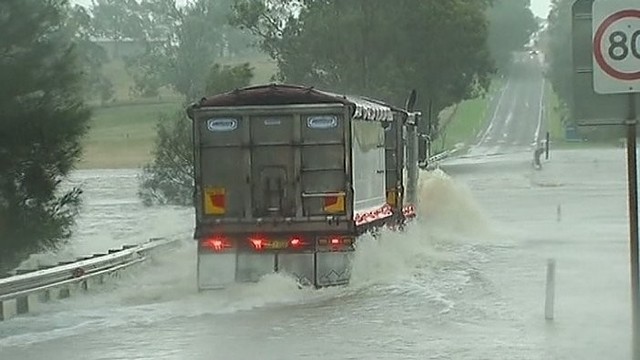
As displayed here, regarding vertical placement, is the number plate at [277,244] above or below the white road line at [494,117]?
below

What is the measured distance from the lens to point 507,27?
75.4 meters

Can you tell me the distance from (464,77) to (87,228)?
32.2m

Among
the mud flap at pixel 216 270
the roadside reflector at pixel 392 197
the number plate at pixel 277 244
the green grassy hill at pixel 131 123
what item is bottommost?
the mud flap at pixel 216 270

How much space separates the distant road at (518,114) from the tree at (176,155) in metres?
36.0

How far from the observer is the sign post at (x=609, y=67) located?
9.55 meters

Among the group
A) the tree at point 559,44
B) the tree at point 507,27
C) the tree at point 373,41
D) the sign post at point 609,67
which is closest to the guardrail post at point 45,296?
the sign post at point 609,67

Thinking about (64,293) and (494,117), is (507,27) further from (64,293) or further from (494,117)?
(64,293)

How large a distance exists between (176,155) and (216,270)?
2477cm

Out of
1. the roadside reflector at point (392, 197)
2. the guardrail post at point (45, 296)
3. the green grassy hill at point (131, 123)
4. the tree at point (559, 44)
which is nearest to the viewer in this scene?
the guardrail post at point (45, 296)

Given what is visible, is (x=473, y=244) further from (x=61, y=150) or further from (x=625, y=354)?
(x=625, y=354)

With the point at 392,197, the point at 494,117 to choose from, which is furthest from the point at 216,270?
the point at 494,117

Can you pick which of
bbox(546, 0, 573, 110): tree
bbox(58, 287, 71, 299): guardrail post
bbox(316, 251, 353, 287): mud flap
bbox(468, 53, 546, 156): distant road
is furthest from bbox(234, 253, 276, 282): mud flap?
bbox(468, 53, 546, 156): distant road

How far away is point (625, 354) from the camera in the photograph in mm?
13898

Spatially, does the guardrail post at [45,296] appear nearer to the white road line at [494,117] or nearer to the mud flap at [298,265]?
the mud flap at [298,265]
